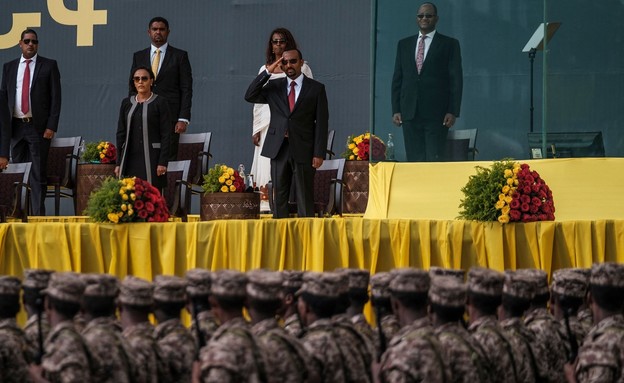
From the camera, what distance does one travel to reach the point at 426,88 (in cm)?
1032

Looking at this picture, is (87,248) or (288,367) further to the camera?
(87,248)

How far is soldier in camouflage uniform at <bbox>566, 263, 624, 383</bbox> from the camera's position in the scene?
17.9 feet

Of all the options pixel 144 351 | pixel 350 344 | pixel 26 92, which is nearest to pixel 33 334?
pixel 144 351

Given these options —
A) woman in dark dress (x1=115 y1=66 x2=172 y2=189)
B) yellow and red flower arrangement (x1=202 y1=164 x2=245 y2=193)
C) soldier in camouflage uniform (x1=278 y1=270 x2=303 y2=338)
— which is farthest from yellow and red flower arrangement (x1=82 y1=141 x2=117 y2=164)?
soldier in camouflage uniform (x1=278 y1=270 x2=303 y2=338)

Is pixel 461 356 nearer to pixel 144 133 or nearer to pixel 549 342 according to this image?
pixel 549 342

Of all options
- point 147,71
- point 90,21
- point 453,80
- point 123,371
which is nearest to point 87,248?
point 147,71

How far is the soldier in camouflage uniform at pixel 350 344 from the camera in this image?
17.6 ft

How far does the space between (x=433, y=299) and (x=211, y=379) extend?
1.08 metres

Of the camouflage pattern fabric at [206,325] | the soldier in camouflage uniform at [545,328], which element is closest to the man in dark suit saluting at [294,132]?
the soldier in camouflage uniform at [545,328]

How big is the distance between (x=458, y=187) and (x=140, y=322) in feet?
15.4

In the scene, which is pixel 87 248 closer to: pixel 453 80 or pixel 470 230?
pixel 470 230

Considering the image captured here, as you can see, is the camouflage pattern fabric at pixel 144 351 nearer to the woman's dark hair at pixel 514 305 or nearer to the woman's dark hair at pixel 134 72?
the woman's dark hair at pixel 514 305

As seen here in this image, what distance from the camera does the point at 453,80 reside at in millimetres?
10211

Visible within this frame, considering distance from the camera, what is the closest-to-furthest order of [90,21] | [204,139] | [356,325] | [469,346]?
1. [469,346]
2. [356,325]
3. [204,139]
4. [90,21]
